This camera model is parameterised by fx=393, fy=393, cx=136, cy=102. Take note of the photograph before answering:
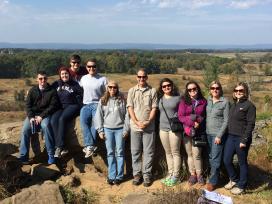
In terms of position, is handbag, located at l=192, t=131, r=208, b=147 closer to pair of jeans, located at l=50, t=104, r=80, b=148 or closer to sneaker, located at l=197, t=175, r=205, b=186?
sneaker, located at l=197, t=175, r=205, b=186

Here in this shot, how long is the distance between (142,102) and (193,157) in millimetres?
1443

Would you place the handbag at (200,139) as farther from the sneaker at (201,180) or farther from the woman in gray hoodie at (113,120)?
the woman in gray hoodie at (113,120)

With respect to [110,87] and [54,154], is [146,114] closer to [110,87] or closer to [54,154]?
[110,87]

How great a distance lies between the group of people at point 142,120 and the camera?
7.08 metres

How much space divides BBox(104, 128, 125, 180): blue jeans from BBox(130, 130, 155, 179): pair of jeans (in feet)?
0.82

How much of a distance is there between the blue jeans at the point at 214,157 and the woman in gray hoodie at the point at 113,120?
5.35 feet

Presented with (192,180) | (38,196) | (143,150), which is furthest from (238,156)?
(38,196)

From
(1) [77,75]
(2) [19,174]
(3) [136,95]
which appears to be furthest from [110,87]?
(2) [19,174]

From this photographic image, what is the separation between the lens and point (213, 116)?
23.3ft

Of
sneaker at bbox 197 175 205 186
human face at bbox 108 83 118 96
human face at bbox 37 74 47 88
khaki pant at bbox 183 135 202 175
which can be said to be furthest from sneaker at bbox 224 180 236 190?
human face at bbox 37 74 47 88

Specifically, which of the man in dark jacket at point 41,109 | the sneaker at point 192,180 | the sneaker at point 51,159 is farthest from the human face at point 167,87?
the sneaker at point 51,159

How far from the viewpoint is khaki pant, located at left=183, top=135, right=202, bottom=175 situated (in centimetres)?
746

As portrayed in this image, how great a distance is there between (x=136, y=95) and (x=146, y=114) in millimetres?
409

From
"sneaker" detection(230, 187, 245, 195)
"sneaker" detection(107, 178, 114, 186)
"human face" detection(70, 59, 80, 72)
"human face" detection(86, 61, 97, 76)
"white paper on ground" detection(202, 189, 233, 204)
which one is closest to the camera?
"white paper on ground" detection(202, 189, 233, 204)
